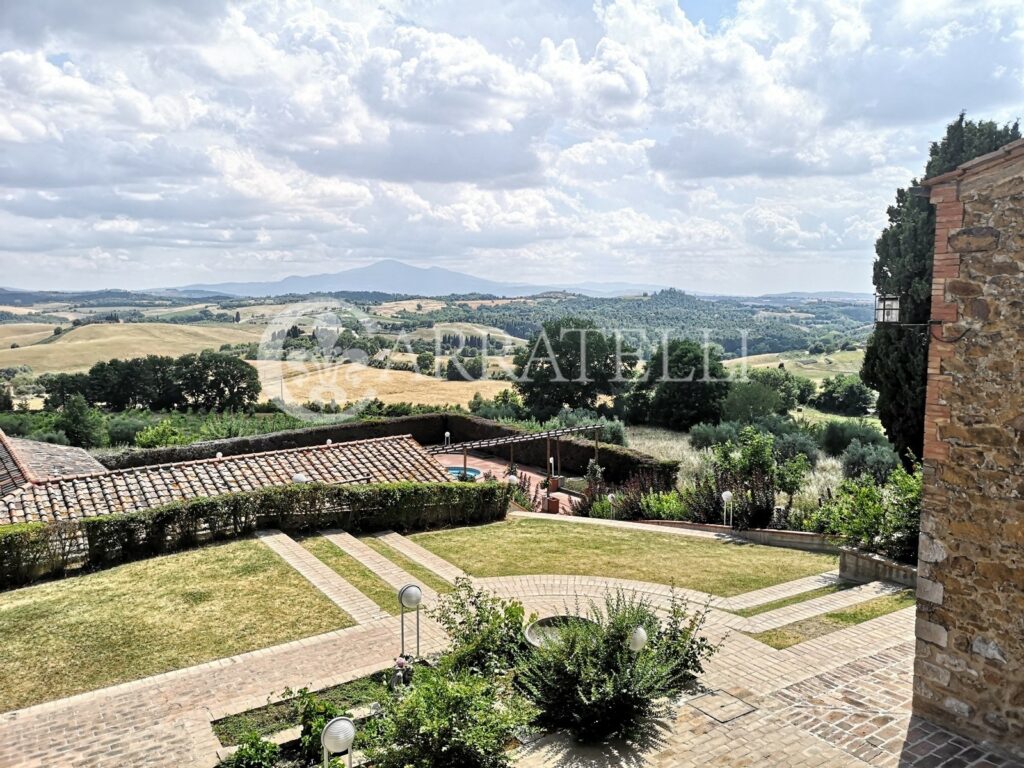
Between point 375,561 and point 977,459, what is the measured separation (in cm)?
944

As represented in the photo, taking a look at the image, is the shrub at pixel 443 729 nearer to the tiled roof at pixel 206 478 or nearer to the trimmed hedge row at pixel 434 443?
the tiled roof at pixel 206 478

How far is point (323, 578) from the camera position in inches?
463

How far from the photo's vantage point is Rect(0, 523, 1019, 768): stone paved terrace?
662cm

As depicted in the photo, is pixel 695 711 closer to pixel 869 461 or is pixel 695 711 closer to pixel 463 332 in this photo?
pixel 869 461

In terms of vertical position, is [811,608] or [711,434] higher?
[811,608]

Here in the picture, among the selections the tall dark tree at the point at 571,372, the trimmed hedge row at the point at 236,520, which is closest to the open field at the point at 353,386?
the tall dark tree at the point at 571,372

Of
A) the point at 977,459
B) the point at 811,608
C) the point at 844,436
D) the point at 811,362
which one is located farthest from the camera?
the point at 811,362

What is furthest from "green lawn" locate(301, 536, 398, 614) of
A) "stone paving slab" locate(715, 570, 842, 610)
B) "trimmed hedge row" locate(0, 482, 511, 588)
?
"stone paving slab" locate(715, 570, 842, 610)

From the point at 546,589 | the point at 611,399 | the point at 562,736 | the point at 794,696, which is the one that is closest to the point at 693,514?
the point at 546,589

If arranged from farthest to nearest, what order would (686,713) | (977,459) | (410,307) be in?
(410,307), (686,713), (977,459)

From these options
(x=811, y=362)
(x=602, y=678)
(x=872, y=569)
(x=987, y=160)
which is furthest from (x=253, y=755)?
(x=811, y=362)

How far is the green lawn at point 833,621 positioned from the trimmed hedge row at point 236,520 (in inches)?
335

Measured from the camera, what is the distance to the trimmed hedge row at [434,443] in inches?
930

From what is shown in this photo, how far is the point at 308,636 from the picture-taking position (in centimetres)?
955
